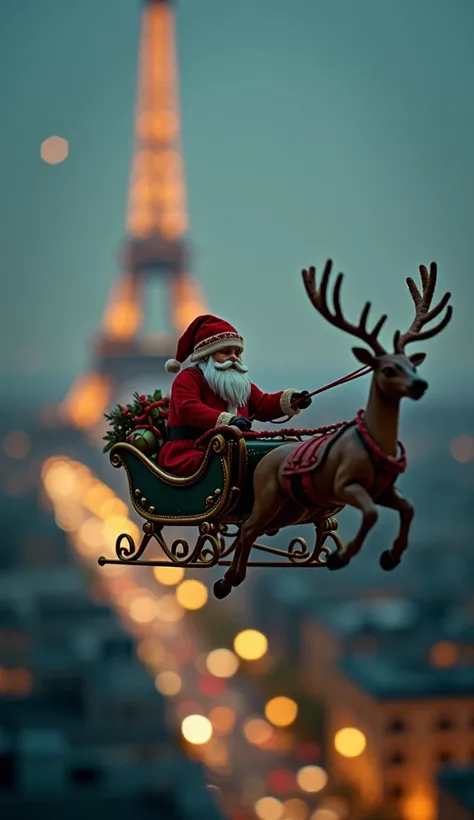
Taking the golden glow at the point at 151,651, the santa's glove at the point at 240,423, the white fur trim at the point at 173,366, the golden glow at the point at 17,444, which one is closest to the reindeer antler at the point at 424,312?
the santa's glove at the point at 240,423

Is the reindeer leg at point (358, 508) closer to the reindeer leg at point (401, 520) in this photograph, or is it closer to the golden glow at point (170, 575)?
the reindeer leg at point (401, 520)

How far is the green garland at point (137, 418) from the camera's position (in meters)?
4.52

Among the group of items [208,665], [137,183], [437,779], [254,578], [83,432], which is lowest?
[437,779]

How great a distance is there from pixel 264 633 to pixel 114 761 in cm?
1133

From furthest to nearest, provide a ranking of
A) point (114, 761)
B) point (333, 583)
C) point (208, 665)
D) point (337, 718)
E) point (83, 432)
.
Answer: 1. point (83, 432)
2. point (333, 583)
3. point (208, 665)
4. point (337, 718)
5. point (114, 761)

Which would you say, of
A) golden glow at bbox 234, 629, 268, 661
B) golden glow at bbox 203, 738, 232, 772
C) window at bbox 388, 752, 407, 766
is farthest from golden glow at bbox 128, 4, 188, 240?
window at bbox 388, 752, 407, 766

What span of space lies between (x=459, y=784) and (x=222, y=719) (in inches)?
257

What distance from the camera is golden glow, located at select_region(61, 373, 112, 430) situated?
31922 millimetres

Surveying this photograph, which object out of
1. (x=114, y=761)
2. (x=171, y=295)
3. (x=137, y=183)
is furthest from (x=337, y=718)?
(x=137, y=183)

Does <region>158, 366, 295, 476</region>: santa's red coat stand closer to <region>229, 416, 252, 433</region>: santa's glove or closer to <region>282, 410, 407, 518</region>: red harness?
<region>229, 416, 252, 433</region>: santa's glove

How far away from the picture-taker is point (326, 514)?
4.17 m

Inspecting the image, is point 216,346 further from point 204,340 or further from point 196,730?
point 196,730

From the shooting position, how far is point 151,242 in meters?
32.1

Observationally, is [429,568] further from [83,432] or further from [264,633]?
[83,432]
